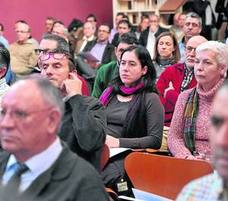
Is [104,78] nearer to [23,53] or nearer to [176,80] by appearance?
[176,80]

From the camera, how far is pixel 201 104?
138 inches

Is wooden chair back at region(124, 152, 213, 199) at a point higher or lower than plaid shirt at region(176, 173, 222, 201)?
lower

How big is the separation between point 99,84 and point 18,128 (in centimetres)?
279

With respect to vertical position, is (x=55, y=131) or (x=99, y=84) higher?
(x=55, y=131)

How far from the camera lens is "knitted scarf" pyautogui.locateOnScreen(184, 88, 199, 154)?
11.4 ft

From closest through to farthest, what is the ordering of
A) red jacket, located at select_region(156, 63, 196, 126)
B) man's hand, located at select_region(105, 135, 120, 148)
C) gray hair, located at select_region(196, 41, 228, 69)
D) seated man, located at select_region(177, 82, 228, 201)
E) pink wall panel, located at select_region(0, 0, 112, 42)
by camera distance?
seated man, located at select_region(177, 82, 228, 201)
gray hair, located at select_region(196, 41, 228, 69)
man's hand, located at select_region(105, 135, 120, 148)
red jacket, located at select_region(156, 63, 196, 126)
pink wall panel, located at select_region(0, 0, 112, 42)

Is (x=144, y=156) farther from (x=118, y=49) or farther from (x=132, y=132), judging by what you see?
(x=118, y=49)

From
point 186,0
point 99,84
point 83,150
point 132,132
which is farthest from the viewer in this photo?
point 186,0

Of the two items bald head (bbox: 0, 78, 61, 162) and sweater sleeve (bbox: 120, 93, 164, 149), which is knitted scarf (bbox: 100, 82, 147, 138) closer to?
sweater sleeve (bbox: 120, 93, 164, 149)

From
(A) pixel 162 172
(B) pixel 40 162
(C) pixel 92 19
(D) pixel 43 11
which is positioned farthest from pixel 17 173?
(D) pixel 43 11

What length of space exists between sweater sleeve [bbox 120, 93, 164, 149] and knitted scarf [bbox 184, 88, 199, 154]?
0.28m

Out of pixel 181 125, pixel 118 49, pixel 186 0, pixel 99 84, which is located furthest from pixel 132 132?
pixel 186 0

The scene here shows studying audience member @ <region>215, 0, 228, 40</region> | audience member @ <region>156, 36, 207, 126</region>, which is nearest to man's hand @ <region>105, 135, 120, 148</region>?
audience member @ <region>156, 36, 207, 126</region>

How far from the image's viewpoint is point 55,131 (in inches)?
83.4
